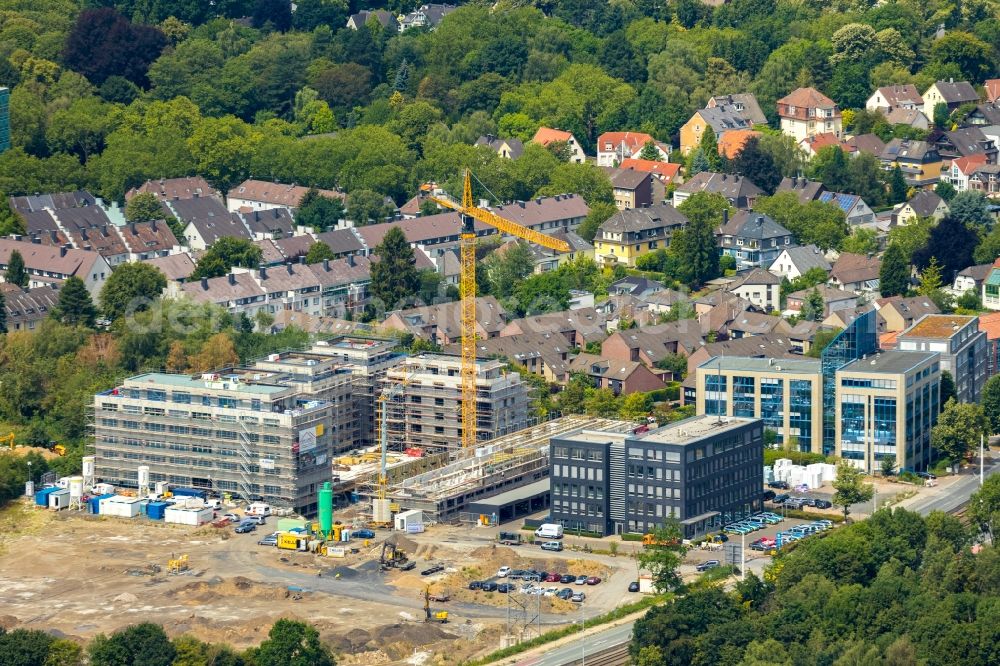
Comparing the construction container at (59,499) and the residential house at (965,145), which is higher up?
the residential house at (965,145)

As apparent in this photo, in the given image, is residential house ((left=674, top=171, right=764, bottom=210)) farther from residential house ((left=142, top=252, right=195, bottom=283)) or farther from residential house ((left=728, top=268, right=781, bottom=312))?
residential house ((left=142, top=252, right=195, bottom=283))

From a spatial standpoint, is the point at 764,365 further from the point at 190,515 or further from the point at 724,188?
the point at 724,188

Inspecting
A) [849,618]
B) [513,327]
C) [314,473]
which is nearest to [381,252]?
[513,327]

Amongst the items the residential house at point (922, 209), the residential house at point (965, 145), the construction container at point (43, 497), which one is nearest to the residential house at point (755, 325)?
the residential house at point (922, 209)

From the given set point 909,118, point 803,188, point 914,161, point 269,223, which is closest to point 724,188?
point 803,188

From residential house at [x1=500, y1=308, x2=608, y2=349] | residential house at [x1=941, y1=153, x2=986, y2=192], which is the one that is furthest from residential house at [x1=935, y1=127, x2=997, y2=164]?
residential house at [x1=500, y1=308, x2=608, y2=349]

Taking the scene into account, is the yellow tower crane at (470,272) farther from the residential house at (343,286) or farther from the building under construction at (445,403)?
the residential house at (343,286)
